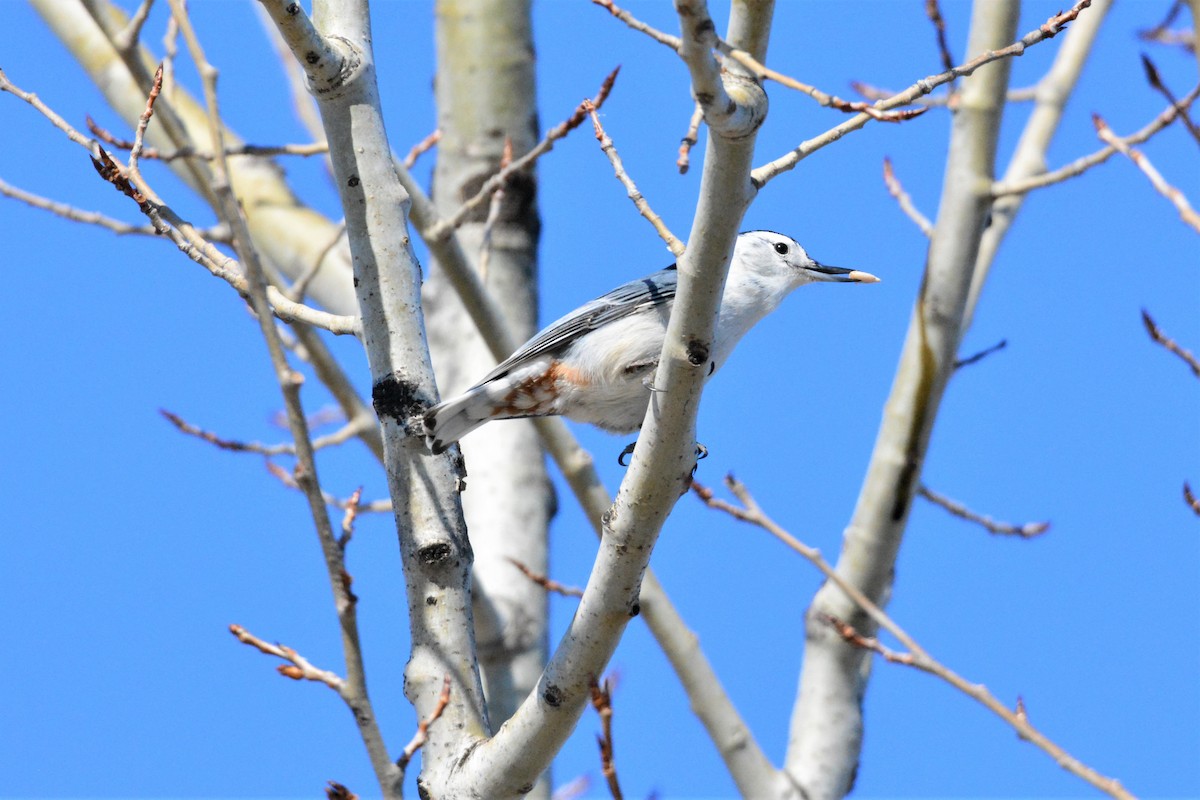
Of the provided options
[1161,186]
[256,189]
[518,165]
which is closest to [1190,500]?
[1161,186]

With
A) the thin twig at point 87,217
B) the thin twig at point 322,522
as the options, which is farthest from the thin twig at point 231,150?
the thin twig at point 322,522

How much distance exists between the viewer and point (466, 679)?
2.31m

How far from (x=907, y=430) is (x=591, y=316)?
3.77 ft

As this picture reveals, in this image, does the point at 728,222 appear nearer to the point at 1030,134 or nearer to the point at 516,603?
the point at 516,603

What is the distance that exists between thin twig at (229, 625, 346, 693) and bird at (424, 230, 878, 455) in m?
0.77

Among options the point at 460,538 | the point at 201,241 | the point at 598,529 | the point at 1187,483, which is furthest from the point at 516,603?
the point at 1187,483

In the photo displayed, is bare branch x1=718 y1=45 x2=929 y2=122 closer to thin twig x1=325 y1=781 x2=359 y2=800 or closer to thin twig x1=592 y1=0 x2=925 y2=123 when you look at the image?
thin twig x1=592 y1=0 x2=925 y2=123

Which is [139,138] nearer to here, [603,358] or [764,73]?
[603,358]

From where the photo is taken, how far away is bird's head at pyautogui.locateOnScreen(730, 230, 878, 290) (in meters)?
3.46

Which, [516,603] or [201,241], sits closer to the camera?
[201,241]

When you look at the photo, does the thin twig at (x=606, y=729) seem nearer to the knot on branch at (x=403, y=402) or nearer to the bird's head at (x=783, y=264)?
the knot on branch at (x=403, y=402)

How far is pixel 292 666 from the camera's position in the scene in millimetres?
2211

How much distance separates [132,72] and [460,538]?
1.73 m

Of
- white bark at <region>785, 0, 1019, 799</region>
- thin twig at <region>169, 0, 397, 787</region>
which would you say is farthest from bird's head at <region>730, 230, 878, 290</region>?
thin twig at <region>169, 0, 397, 787</region>
